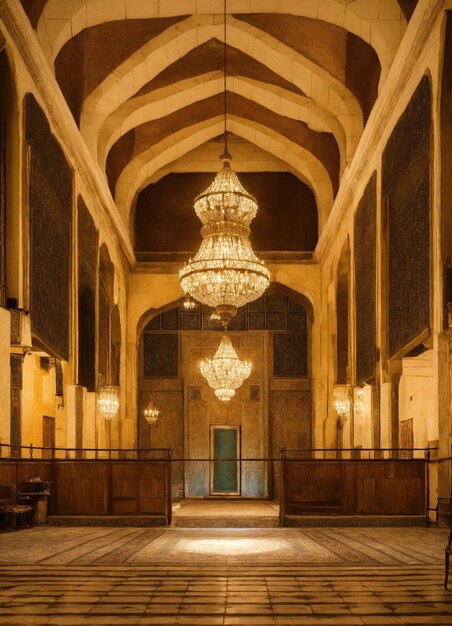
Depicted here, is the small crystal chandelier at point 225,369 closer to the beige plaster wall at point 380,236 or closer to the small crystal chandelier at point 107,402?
the small crystal chandelier at point 107,402

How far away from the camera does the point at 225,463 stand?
64.2ft

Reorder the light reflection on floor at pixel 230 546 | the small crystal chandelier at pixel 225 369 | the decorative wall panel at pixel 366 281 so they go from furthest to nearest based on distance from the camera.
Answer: the small crystal chandelier at pixel 225 369 → the decorative wall panel at pixel 366 281 → the light reflection on floor at pixel 230 546

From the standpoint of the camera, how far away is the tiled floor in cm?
397

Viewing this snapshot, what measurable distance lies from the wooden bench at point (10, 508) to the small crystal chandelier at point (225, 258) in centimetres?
336

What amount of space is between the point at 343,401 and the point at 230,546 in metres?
8.34

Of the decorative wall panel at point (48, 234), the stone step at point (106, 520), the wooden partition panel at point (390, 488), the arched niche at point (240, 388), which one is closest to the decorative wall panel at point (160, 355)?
the arched niche at point (240, 388)

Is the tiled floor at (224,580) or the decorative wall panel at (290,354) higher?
the decorative wall panel at (290,354)

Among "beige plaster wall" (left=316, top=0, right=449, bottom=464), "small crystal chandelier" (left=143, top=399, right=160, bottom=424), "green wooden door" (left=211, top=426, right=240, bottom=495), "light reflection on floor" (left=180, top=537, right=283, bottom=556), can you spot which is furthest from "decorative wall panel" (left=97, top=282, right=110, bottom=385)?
"light reflection on floor" (left=180, top=537, right=283, bottom=556)


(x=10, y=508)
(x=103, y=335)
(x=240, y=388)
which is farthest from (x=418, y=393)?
(x=240, y=388)

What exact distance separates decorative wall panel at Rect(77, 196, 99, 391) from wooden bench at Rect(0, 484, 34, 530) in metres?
4.98

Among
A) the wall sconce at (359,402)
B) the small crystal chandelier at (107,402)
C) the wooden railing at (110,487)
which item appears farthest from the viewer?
the small crystal chandelier at (107,402)

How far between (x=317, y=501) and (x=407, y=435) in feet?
11.3

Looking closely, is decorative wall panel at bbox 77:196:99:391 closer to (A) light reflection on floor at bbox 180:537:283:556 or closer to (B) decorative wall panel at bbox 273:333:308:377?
(A) light reflection on floor at bbox 180:537:283:556

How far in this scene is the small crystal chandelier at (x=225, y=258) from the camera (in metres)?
10.1
